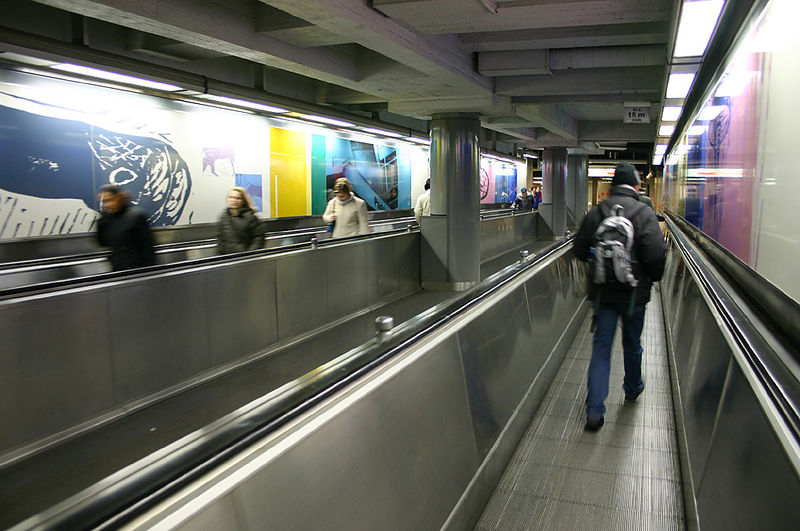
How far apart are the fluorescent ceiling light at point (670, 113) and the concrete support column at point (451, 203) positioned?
3.29 m

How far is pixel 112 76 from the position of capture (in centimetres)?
762

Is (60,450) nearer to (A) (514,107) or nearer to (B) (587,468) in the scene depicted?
(B) (587,468)

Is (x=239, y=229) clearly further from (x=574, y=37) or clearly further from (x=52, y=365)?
(x=574, y=37)

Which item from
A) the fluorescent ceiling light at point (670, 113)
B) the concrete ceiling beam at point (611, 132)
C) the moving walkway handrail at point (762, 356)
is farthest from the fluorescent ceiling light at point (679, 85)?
the concrete ceiling beam at point (611, 132)

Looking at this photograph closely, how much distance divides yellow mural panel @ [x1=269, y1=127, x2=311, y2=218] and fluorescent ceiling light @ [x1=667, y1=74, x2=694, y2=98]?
24.6 feet

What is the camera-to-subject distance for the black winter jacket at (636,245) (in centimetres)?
435

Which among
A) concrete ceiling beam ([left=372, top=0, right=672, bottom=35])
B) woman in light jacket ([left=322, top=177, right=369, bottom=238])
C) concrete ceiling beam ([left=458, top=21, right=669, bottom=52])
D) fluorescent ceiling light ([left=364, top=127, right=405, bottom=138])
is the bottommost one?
woman in light jacket ([left=322, top=177, right=369, bottom=238])

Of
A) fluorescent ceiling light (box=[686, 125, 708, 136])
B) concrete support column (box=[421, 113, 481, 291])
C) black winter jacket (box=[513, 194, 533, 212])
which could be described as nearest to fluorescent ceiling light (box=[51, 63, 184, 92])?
concrete support column (box=[421, 113, 481, 291])

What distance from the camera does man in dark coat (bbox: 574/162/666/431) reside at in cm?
434

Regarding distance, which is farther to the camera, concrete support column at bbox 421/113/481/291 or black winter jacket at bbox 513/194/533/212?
black winter jacket at bbox 513/194/533/212

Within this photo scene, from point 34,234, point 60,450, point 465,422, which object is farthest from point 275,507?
point 34,234

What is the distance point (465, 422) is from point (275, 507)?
1696 millimetres

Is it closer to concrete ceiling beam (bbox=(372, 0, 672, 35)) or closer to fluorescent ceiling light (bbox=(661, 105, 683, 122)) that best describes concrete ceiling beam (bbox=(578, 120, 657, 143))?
fluorescent ceiling light (bbox=(661, 105, 683, 122))

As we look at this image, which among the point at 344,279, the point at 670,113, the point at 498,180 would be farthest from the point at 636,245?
the point at 498,180
